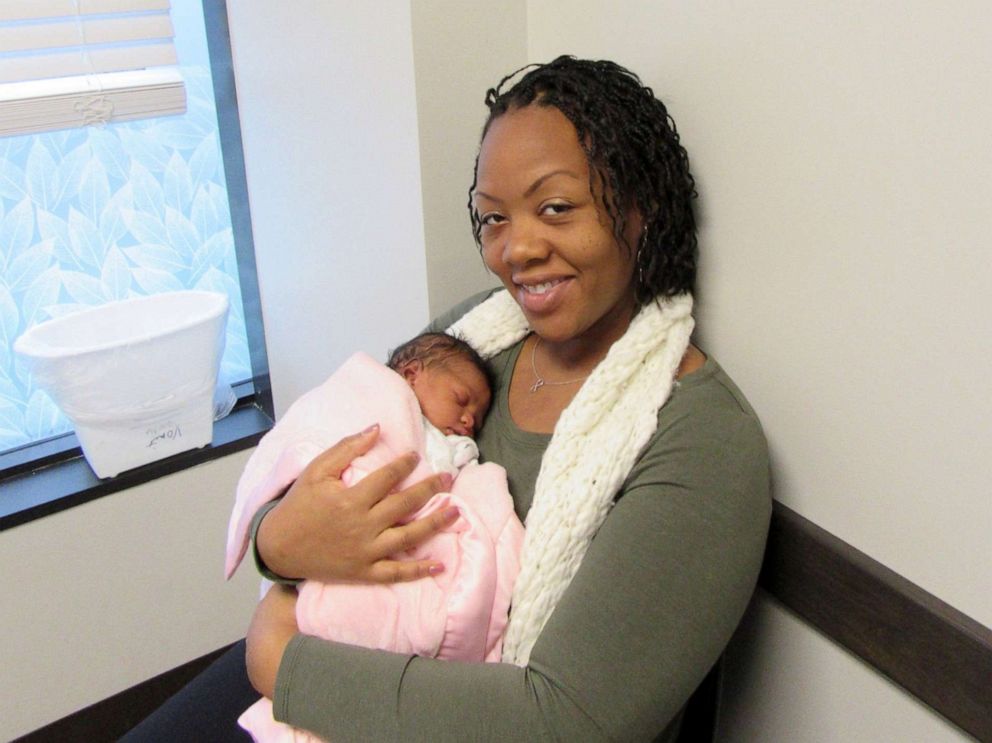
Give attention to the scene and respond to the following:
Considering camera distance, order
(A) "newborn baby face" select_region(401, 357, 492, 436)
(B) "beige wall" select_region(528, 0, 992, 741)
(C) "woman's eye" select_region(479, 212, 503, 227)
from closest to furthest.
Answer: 1. (B) "beige wall" select_region(528, 0, 992, 741)
2. (C) "woman's eye" select_region(479, 212, 503, 227)
3. (A) "newborn baby face" select_region(401, 357, 492, 436)

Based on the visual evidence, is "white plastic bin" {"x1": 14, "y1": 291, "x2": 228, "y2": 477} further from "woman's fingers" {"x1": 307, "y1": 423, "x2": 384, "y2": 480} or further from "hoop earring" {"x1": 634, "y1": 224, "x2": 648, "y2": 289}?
"hoop earring" {"x1": 634, "y1": 224, "x2": 648, "y2": 289}

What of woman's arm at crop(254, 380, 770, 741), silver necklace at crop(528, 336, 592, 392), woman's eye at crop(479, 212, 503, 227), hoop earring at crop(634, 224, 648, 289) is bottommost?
woman's arm at crop(254, 380, 770, 741)

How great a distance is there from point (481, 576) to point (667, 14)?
715 mm

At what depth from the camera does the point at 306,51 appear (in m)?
1.64

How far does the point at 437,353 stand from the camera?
1278 mm

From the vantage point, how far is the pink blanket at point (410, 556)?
1013 millimetres

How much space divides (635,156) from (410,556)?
0.54 metres

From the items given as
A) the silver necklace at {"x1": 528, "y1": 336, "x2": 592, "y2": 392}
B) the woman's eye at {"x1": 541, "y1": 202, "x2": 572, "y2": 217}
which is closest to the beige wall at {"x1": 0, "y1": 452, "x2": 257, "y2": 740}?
the silver necklace at {"x1": 528, "y1": 336, "x2": 592, "y2": 392}

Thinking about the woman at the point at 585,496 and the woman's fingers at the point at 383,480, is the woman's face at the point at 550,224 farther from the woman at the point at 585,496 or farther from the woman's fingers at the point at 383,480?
the woman's fingers at the point at 383,480

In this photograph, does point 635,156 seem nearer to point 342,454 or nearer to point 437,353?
point 437,353

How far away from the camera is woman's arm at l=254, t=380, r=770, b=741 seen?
0.92 meters

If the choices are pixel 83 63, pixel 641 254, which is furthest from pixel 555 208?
pixel 83 63

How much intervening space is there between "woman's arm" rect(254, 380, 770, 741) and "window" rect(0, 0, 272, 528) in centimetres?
123

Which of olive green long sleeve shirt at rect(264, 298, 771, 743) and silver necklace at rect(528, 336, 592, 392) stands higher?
silver necklace at rect(528, 336, 592, 392)
